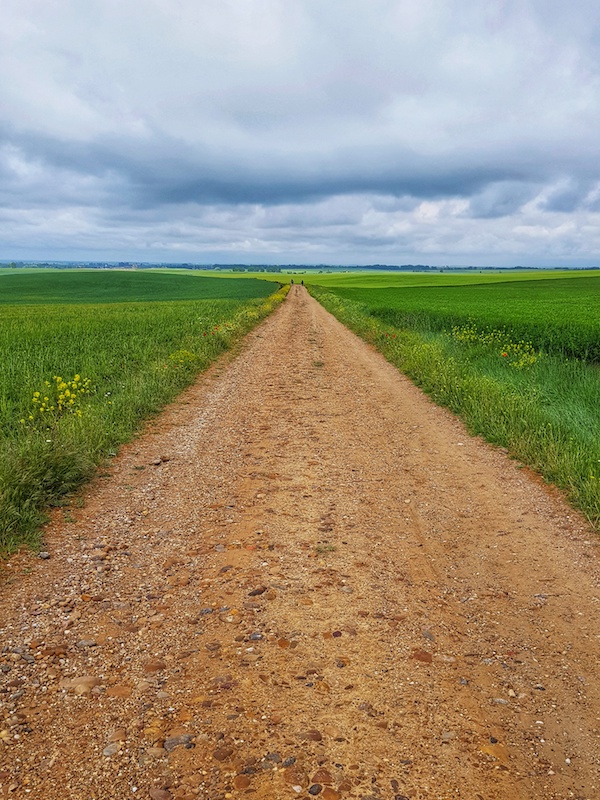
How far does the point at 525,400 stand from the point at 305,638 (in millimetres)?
7575

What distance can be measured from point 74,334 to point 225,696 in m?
18.3

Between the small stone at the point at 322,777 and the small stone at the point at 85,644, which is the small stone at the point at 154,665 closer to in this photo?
the small stone at the point at 85,644

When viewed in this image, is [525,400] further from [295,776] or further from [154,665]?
[295,776]

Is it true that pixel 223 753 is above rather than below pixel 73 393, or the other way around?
below

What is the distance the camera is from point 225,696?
3305 millimetres

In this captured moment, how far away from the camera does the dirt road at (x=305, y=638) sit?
9.30 ft

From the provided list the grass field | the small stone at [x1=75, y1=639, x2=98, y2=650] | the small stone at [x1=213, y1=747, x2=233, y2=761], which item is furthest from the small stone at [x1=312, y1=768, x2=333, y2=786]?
the grass field

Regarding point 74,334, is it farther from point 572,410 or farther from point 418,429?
point 572,410

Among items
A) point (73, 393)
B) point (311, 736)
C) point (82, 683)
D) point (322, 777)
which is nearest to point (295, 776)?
point (322, 777)

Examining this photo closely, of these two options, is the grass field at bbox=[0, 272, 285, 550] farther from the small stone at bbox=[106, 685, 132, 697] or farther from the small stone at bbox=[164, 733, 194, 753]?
the small stone at bbox=[164, 733, 194, 753]

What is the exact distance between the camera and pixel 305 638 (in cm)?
388

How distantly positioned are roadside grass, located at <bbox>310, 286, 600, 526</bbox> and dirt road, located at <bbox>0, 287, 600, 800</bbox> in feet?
1.57

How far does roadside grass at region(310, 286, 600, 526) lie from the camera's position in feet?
23.2

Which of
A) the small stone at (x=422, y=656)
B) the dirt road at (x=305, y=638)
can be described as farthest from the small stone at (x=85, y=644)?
the small stone at (x=422, y=656)
